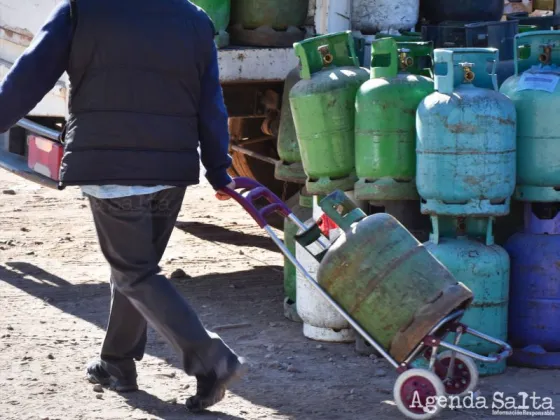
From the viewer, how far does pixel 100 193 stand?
4.90m

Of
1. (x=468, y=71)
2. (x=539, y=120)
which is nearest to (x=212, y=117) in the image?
(x=468, y=71)

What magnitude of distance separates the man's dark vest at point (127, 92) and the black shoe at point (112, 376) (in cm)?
94

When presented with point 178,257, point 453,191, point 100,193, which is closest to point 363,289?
point 453,191

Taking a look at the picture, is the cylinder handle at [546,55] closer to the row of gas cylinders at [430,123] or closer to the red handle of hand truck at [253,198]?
the row of gas cylinders at [430,123]

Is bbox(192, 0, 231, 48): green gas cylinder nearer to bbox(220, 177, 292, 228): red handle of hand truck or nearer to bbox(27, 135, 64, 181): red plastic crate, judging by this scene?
bbox(27, 135, 64, 181): red plastic crate

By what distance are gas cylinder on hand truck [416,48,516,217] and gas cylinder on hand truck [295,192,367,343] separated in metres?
0.72

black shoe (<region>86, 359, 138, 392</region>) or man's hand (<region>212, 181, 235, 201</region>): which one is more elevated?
man's hand (<region>212, 181, 235, 201</region>)

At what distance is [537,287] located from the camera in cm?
574

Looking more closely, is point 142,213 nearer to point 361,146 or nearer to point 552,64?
point 361,146

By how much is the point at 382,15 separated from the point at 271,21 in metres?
0.68

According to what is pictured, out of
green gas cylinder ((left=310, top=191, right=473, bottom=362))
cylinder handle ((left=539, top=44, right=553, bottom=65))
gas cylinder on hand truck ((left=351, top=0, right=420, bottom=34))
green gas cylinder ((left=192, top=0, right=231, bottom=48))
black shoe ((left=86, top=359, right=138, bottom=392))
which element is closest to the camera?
green gas cylinder ((left=310, top=191, right=473, bottom=362))

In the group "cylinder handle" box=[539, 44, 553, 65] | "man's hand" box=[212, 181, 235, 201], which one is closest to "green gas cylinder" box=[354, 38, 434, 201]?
"cylinder handle" box=[539, 44, 553, 65]

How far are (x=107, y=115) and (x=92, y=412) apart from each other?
1.23 m

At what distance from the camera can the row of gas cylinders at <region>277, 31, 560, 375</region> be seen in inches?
215
